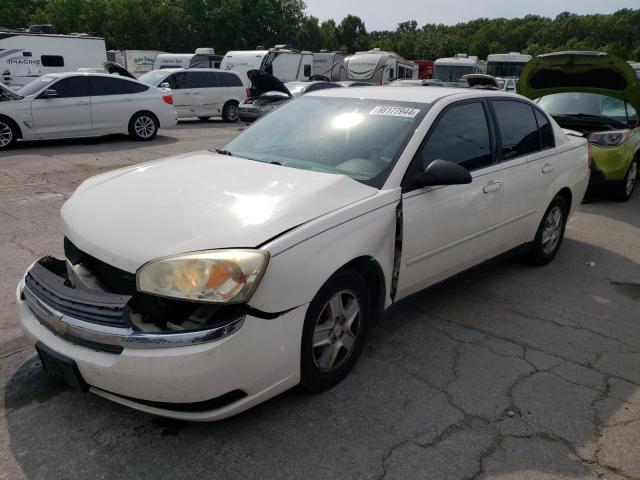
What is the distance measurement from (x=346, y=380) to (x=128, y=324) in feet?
4.33

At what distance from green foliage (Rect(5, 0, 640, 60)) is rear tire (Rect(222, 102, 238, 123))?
130ft

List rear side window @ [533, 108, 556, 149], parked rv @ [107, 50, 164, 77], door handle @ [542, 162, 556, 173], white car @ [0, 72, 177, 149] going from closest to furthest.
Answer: door handle @ [542, 162, 556, 173], rear side window @ [533, 108, 556, 149], white car @ [0, 72, 177, 149], parked rv @ [107, 50, 164, 77]

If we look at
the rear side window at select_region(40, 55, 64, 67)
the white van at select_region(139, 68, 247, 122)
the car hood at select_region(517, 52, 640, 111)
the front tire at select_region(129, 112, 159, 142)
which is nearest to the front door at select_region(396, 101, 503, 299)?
the car hood at select_region(517, 52, 640, 111)

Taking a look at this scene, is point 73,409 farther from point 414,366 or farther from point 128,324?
point 414,366

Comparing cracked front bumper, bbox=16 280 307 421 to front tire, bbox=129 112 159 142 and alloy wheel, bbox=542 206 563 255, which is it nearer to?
alloy wheel, bbox=542 206 563 255

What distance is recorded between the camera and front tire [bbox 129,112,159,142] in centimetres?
1249

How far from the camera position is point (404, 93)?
12.9 ft

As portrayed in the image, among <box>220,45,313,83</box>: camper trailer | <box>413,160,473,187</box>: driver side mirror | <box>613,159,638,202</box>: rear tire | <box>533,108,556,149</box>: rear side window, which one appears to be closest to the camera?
<box>413,160,473,187</box>: driver side mirror

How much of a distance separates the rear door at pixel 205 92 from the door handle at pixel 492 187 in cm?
1491

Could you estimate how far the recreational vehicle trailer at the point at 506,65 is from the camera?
105ft

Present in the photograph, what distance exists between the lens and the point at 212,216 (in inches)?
105

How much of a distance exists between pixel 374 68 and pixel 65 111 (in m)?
18.4

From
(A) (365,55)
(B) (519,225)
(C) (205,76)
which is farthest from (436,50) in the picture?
(B) (519,225)

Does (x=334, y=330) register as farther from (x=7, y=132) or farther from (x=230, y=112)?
(x=230, y=112)
